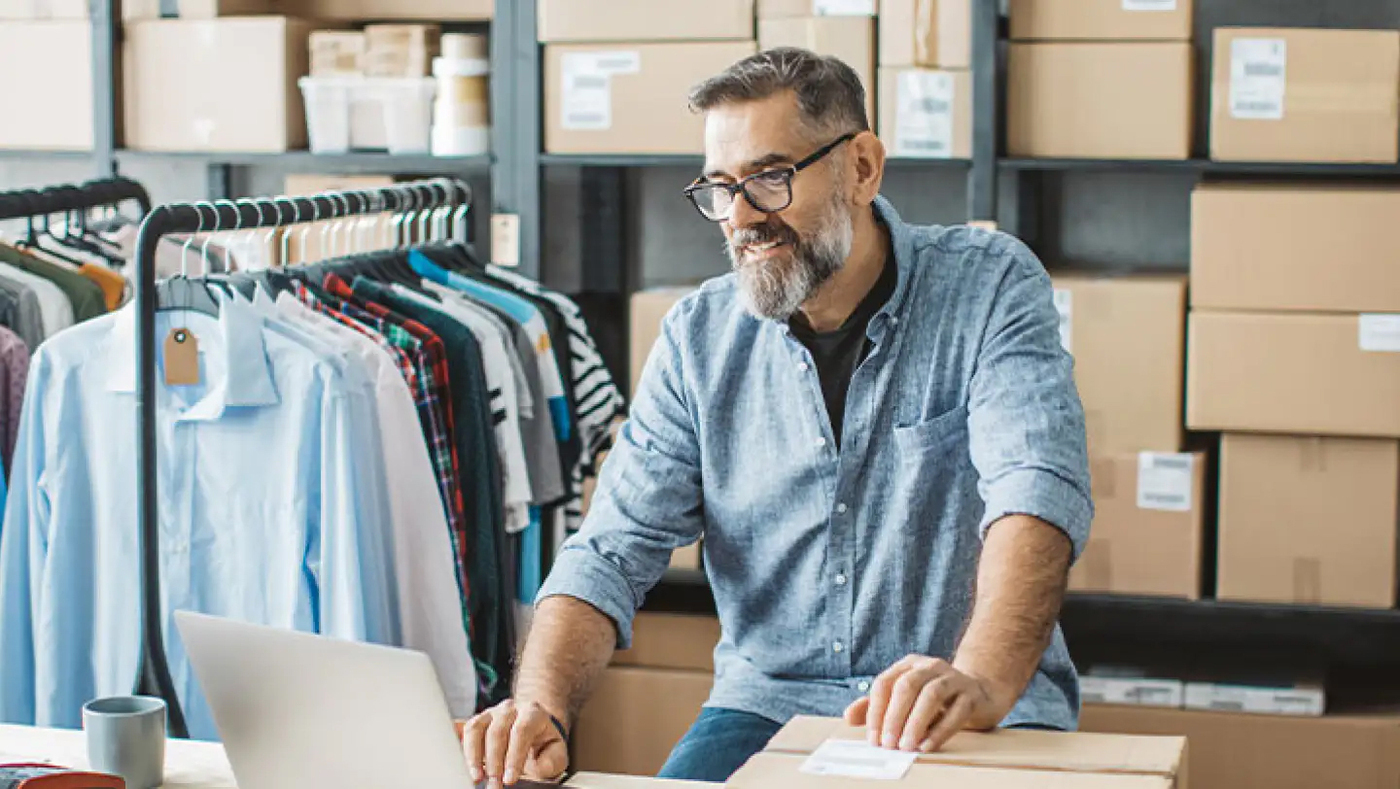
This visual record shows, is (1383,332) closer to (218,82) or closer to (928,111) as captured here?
(928,111)

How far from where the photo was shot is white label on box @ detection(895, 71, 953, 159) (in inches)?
123

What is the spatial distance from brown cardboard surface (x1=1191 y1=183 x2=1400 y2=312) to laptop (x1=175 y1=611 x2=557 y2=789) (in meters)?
2.02

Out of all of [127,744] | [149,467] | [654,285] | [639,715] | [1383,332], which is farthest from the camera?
[654,285]

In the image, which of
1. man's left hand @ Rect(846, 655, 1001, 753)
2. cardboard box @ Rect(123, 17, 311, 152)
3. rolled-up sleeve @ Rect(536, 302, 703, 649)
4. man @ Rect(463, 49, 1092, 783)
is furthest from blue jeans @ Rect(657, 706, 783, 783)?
cardboard box @ Rect(123, 17, 311, 152)

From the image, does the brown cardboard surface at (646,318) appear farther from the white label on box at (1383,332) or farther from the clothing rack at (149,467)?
the white label on box at (1383,332)

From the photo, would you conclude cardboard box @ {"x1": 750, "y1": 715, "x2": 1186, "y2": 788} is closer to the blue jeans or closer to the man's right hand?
the man's right hand

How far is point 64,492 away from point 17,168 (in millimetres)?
1855

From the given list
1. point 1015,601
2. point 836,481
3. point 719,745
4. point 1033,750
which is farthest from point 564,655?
point 1033,750

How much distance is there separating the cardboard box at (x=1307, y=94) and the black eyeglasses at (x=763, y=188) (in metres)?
1.26

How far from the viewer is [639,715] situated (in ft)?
11.1

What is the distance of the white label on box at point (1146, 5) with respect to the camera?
299 cm

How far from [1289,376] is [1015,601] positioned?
1391mm

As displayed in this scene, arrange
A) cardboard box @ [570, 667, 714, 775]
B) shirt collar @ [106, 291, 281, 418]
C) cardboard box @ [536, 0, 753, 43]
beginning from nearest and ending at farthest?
shirt collar @ [106, 291, 281, 418]
cardboard box @ [536, 0, 753, 43]
cardboard box @ [570, 667, 714, 775]

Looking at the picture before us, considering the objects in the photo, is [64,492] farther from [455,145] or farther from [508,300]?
[455,145]
